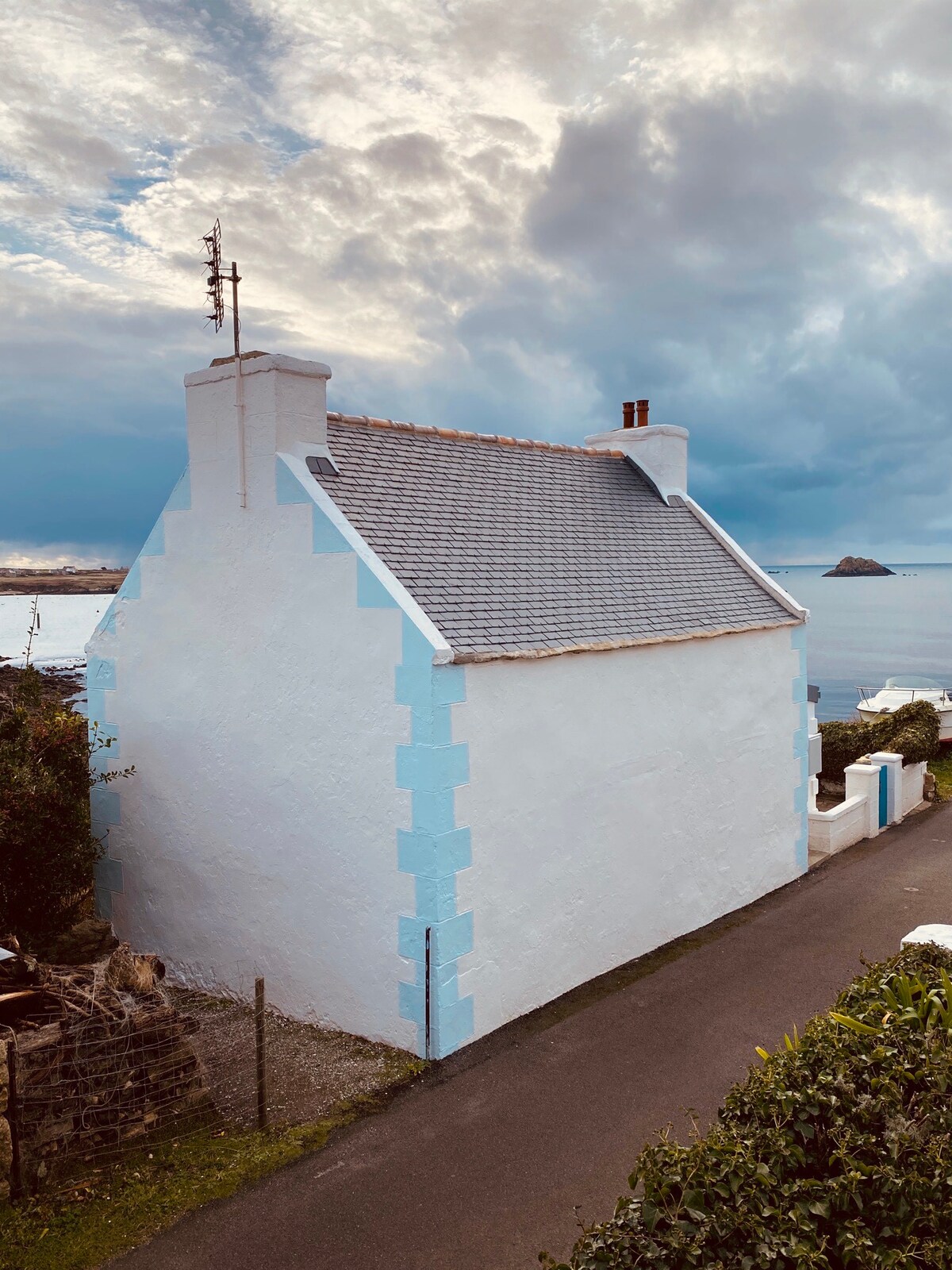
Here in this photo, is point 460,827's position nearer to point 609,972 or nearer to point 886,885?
point 609,972

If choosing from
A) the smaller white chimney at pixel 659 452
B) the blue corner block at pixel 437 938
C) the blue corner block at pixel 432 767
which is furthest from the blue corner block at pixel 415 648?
the smaller white chimney at pixel 659 452

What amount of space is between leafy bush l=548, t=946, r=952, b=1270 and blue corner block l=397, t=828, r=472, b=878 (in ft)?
13.1

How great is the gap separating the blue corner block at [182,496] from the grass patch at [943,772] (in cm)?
1778

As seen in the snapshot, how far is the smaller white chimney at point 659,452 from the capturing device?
1609 centimetres

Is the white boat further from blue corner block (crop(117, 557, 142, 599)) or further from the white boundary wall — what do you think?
blue corner block (crop(117, 557, 142, 599))

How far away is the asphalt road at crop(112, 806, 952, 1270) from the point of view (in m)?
6.62

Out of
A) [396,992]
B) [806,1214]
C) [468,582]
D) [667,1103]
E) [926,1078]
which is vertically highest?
[468,582]

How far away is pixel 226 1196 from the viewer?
712 centimetres

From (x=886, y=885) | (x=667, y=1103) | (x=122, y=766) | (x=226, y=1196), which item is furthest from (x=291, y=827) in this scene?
(x=886, y=885)

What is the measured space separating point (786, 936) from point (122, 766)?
346 inches

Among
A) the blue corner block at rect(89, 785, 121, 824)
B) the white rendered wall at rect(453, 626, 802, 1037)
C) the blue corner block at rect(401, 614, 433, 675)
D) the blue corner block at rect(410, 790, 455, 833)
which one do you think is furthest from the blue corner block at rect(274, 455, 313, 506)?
the blue corner block at rect(89, 785, 121, 824)

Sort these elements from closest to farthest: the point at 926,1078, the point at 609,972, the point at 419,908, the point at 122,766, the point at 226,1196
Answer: the point at 926,1078, the point at 226,1196, the point at 419,908, the point at 609,972, the point at 122,766

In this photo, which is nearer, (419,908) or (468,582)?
(419,908)

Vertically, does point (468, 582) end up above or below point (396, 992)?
above
